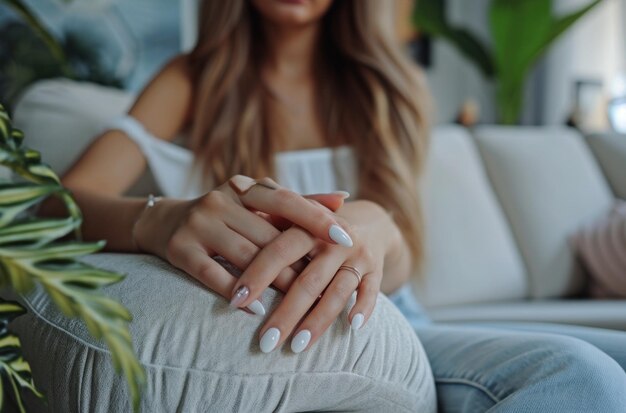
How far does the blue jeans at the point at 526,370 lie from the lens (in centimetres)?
54

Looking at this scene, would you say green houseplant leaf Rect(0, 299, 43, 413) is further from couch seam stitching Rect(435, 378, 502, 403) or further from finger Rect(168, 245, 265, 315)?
couch seam stitching Rect(435, 378, 502, 403)

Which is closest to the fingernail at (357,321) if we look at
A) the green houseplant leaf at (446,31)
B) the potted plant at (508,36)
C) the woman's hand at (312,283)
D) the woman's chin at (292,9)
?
the woman's hand at (312,283)

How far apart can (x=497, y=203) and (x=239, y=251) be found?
1.25 m

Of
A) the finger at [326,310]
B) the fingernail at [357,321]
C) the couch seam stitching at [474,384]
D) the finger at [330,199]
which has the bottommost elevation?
the couch seam stitching at [474,384]

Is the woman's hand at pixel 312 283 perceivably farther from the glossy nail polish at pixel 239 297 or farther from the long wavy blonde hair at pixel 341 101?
the long wavy blonde hair at pixel 341 101

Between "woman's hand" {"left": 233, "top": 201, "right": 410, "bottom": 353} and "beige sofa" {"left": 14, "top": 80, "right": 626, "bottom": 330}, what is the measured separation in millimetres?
809

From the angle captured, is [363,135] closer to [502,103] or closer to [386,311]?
[386,311]

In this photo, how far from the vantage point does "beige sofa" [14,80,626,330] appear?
135 cm

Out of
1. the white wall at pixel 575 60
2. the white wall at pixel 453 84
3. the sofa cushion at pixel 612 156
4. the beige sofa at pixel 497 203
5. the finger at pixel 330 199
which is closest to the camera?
the finger at pixel 330 199

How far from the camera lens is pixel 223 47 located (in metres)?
1.32

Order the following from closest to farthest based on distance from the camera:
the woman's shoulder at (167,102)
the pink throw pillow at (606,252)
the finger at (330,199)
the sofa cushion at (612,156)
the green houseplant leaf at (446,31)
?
the finger at (330,199) < the woman's shoulder at (167,102) < the pink throw pillow at (606,252) < the sofa cushion at (612,156) < the green houseplant leaf at (446,31)

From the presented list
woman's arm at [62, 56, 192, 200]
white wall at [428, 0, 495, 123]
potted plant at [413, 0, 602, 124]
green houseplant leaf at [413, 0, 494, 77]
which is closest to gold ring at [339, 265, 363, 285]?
woman's arm at [62, 56, 192, 200]

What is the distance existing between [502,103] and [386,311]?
248 cm

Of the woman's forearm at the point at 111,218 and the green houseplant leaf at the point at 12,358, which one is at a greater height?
the green houseplant leaf at the point at 12,358
